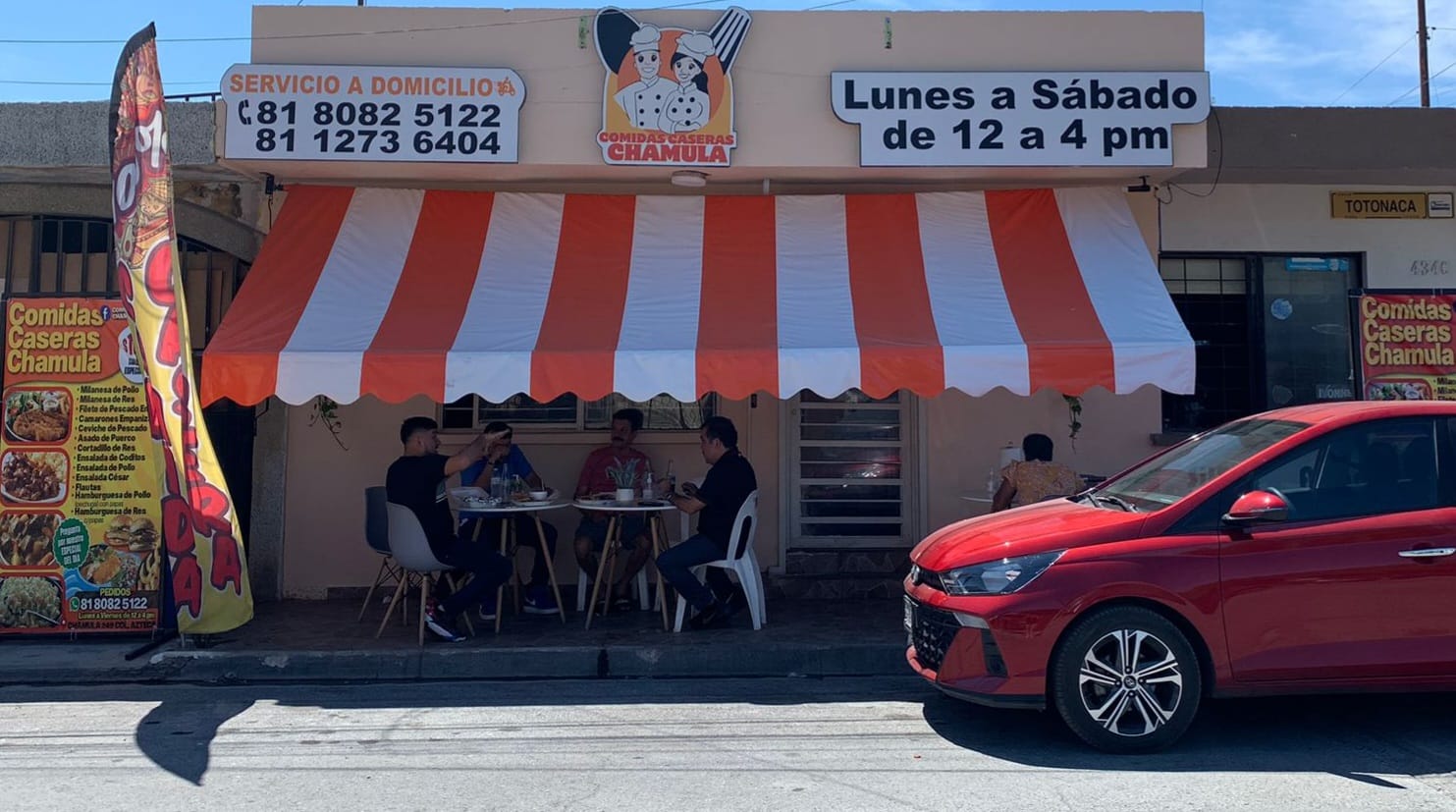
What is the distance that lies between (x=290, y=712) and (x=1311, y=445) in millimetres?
5714

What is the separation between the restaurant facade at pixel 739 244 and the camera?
762 cm

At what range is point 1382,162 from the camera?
31.1 ft

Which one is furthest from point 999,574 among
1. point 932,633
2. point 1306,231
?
point 1306,231

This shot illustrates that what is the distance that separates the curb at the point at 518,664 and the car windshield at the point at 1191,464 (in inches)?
80.7

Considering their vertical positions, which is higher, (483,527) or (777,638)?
(483,527)

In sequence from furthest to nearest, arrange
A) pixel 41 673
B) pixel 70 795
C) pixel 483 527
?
1. pixel 483 527
2. pixel 41 673
3. pixel 70 795

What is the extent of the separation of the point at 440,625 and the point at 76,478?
2.88m

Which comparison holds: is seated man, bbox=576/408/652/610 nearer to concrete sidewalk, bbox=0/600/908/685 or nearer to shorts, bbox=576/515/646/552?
shorts, bbox=576/515/646/552

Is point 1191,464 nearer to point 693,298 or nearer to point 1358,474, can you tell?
point 1358,474

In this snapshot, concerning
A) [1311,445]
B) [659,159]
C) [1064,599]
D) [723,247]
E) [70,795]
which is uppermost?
[659,159]

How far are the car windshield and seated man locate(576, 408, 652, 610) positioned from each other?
3984mm

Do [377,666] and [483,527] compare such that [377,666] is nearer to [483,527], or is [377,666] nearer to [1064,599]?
[483,527]

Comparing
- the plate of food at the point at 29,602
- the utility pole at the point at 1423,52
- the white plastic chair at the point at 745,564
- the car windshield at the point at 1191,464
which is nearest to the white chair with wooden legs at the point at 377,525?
the plate of food at the point at 29,602

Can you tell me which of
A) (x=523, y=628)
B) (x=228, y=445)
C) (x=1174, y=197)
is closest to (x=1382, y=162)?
(x=1174, y=197)
